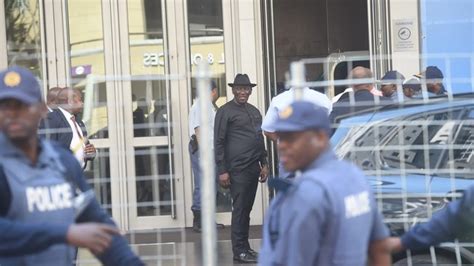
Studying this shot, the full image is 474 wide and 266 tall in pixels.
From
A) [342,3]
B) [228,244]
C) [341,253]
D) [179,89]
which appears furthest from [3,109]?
[342,3]

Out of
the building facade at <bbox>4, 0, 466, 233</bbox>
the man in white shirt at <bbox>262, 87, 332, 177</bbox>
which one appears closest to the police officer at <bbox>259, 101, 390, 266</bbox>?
A: the man in white shirt at <bbox>262, 87, 332, 177</bbox>

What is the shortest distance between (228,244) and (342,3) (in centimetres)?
398

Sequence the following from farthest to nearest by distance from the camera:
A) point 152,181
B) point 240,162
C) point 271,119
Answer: point 240,162 < point 271,119 < point 152,181

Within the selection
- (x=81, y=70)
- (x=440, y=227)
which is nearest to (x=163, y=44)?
(x=81, y=70)

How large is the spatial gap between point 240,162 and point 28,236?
17.8 ft

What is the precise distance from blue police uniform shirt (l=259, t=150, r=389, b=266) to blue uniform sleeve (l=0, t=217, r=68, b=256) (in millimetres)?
820

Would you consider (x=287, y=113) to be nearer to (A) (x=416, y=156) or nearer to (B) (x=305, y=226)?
(B) (x=305, y=226)

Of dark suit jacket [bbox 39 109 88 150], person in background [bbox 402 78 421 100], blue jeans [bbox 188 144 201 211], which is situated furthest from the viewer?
blue jeans [bbox 188 144 201 211]

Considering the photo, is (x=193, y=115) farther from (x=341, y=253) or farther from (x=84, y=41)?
(x=341, y=253)

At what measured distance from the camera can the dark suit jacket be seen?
6.59 meters

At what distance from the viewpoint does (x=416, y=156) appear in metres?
5.74

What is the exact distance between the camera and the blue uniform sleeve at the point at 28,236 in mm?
3217

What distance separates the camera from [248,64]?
35.6ft

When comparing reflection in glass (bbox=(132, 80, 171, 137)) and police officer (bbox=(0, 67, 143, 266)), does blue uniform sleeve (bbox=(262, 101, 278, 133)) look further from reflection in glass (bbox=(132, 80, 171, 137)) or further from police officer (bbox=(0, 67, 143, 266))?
police officer (bbox=(0, 67, 143, 266))
